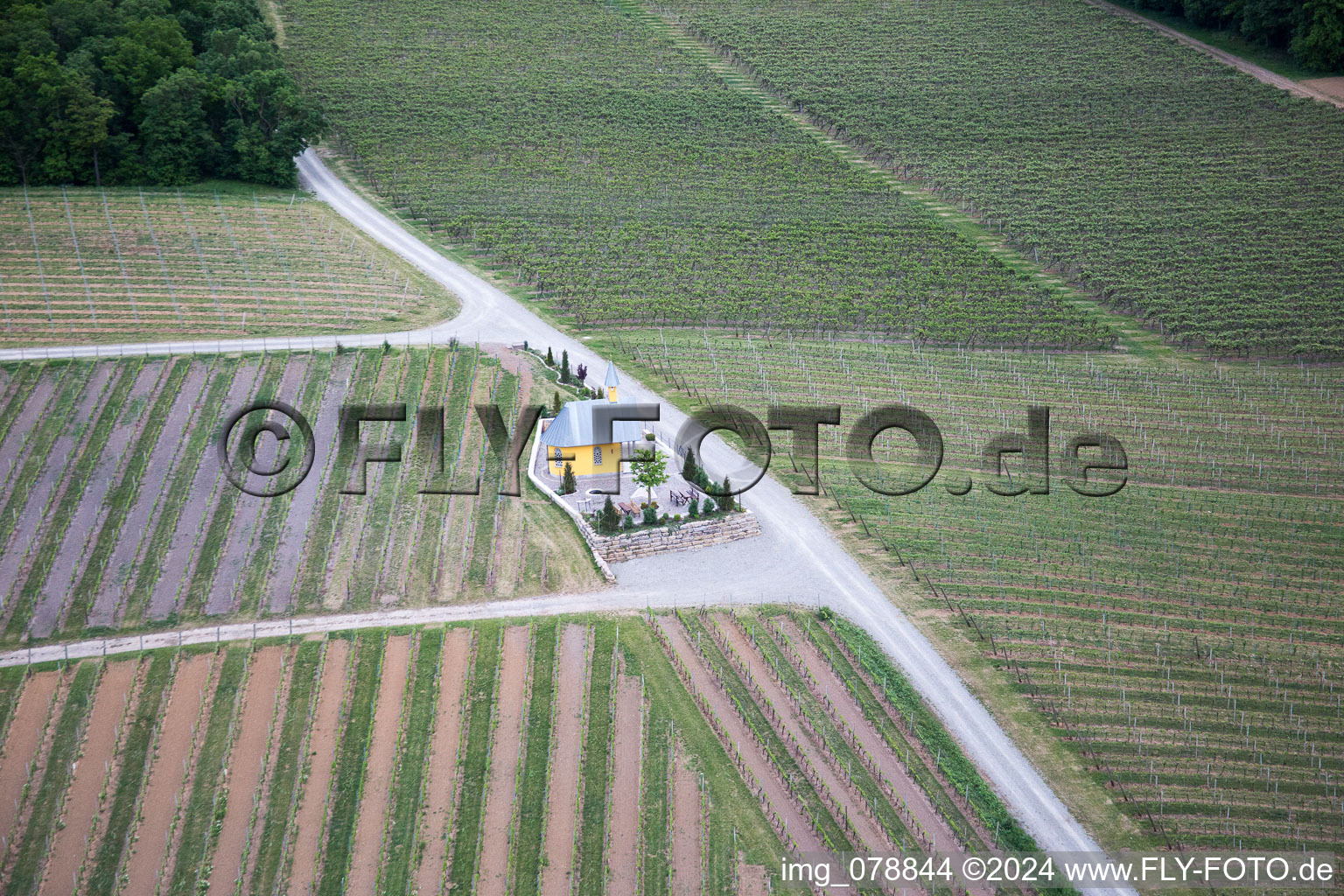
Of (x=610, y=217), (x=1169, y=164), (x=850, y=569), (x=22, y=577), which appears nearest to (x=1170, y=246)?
(x=1169, y=164)

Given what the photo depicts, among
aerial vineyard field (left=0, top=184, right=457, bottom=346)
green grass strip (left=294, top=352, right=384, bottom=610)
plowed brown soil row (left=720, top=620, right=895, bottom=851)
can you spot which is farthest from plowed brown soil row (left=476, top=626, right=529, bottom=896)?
aerial vineyard field (left=0, top=184, right=457, bottom=346)

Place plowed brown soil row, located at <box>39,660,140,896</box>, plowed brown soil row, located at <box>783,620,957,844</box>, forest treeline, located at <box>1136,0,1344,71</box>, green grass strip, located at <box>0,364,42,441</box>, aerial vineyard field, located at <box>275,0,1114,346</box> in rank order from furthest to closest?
forest treeline, located at <box>1136,0,1344,71</box> → aerial vineyard field, located at <box>275,0,1114,346</box> → green grass strip, located at <box>0,364,42,441</box> → plowed brown soil row, located at <box>783,620,957,844</box> → plowed brown soil row, located at <box>39,660,140,896</box>

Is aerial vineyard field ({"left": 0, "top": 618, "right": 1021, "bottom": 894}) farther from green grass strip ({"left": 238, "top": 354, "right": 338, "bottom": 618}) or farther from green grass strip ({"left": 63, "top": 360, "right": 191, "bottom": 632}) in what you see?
green grass strip ({"left": 63, "top": 360, "right": 191, "bottom": 632})

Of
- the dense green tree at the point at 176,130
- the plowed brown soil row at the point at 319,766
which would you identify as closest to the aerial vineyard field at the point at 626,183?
the dense green tree at the point at 176,130

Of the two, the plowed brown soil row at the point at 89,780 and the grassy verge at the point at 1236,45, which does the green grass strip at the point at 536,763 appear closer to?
the plowed brown soil row at the point at 89,780

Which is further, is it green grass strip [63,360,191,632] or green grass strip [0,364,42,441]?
green grass strip [0,364,42,441]
